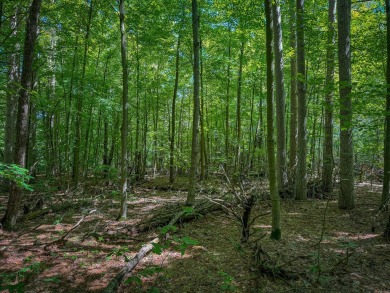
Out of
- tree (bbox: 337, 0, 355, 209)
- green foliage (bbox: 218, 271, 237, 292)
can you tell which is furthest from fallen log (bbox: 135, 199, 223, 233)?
tree (bbox: 337, 0, 355, 209)

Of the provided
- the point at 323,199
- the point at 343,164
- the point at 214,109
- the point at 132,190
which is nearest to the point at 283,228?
the point at 343,164

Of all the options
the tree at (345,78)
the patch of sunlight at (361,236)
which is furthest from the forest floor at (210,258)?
the tree at (345,78)

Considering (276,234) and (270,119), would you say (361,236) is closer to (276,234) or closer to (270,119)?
(276,234)

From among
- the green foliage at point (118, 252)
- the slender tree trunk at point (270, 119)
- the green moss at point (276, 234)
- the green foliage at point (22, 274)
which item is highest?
the slender tree trunk at point (270, 119)

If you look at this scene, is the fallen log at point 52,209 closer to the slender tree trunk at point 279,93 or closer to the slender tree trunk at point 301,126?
the slender tree trunk at point 279,93

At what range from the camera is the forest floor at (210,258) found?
3.62 m

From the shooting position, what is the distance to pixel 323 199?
31.0 ft

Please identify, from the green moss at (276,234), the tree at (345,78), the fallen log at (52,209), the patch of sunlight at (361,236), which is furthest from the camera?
the tree at (345,78)

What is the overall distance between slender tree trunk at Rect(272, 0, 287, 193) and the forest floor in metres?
2.46

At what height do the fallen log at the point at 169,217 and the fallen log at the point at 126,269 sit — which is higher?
the fallen log at the point at 169,217

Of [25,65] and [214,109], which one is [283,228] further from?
[214,109]

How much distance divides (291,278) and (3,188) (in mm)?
12152

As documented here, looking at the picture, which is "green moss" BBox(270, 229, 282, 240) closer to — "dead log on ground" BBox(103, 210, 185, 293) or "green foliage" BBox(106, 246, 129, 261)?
"dead log on ground" BBox(103, 210, 185, 293)

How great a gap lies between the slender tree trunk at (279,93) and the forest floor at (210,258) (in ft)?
8.07
